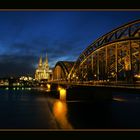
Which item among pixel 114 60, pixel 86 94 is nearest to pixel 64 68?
pixel 86 94

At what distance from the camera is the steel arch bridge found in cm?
3691

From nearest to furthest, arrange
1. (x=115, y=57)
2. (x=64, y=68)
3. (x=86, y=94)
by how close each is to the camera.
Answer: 1. (x=115, y=57)
2. (x=86, y=94)
3. (x=64, y=68)

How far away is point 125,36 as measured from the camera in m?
39.1

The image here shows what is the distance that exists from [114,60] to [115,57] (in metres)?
2.14

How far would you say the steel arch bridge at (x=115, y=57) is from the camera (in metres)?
36.9

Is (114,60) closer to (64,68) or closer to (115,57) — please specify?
(115,57)

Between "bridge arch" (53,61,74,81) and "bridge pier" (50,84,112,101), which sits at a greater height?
"bridge arch" (53,61,74,81)

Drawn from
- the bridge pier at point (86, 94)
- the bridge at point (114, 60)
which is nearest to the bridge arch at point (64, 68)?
the bridge at point (114, 60)

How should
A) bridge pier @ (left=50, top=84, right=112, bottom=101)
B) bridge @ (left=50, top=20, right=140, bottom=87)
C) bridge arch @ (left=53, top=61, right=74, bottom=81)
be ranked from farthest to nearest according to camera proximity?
bridge arch @ (left=53, top=61, right=74, bottom=81) < bridge pier @ (left=50, top=84, right=112, bottom=101) < bridge @ (left=50, top=20, right=140, bottom=87)

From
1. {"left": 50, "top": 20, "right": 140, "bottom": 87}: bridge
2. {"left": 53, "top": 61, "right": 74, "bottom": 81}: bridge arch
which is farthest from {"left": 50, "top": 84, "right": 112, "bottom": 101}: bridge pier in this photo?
{"left": 53, "top": 61, "right": 74, "bottom": 81}: bridge arch

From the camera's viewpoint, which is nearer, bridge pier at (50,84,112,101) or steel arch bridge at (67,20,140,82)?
steel arch bridge at (67,20,140,82)

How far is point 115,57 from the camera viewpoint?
156 feet

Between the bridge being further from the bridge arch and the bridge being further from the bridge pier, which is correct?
the bridge arch

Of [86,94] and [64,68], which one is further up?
[64,68]
